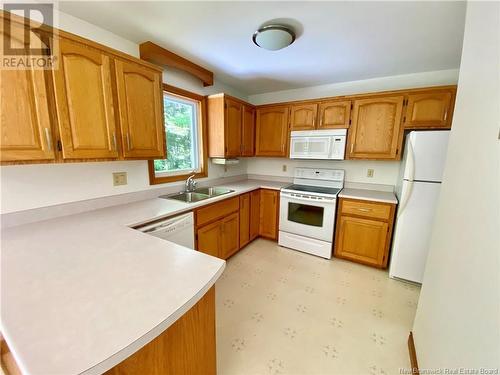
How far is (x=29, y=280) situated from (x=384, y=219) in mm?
2838

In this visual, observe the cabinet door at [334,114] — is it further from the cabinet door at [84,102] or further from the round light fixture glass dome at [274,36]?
the cabinet door at [84,102]

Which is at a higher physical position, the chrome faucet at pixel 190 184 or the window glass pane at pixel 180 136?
the window glass pane at pixel 180 136

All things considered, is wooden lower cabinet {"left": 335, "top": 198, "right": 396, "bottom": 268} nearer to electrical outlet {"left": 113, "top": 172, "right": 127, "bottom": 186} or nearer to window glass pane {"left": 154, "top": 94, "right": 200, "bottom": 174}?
window glass pane {"left": 154, "top": 94, "right": 200, "bottom": 174}

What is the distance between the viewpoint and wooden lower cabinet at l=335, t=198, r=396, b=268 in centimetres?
232

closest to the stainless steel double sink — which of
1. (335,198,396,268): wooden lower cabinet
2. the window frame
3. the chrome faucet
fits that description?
the chrome faucet

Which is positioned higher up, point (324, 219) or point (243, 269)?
point (324, 219)

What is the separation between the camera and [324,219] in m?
2.57

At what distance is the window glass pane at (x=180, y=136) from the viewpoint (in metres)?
2.33

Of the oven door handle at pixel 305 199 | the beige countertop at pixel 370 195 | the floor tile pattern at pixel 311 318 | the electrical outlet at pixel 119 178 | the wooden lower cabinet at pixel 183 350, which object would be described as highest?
the electrical outlet at pixel 119 178

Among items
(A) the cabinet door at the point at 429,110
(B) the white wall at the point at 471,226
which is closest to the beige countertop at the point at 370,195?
(A) the cabinet door at the point at 429,110

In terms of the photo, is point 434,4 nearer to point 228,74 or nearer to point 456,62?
point 456,62

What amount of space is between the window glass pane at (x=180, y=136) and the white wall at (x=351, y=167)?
4.35 feet

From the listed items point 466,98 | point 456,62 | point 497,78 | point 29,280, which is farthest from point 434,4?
point 29,280

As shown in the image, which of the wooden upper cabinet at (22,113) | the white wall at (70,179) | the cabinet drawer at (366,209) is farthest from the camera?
the cabinet drawer at (366,209)
